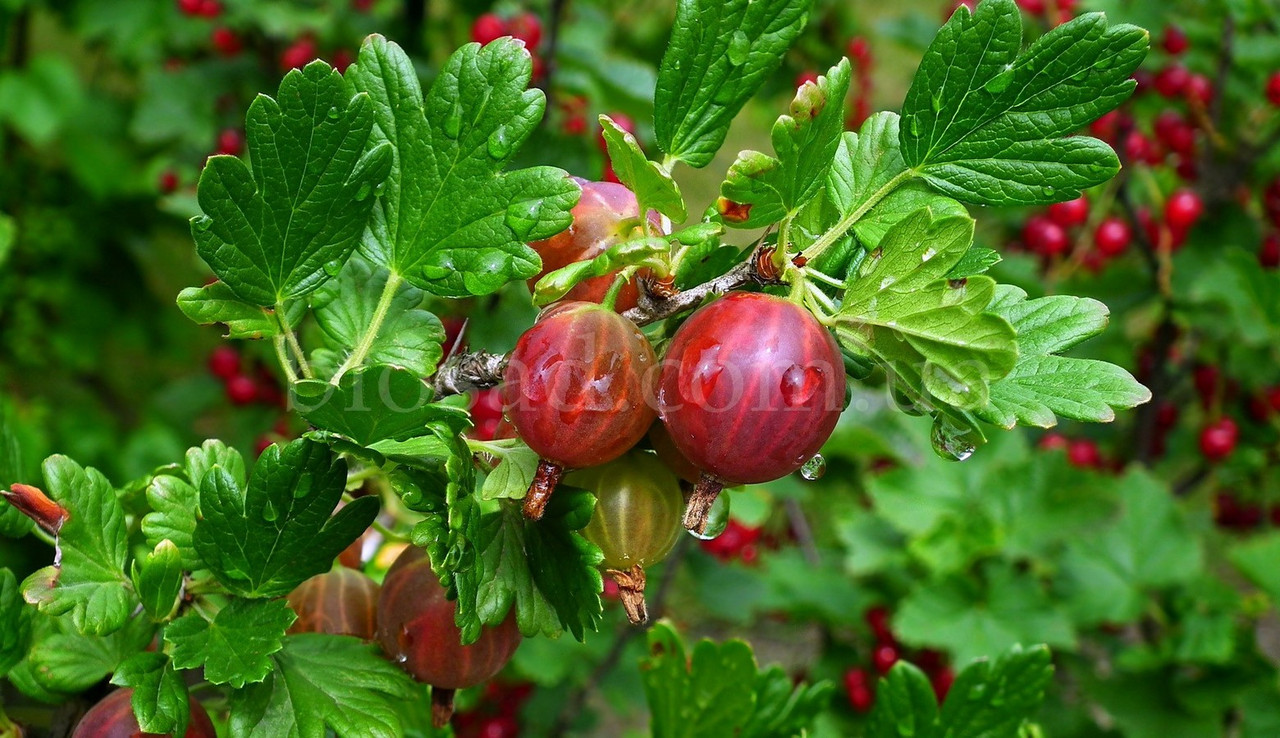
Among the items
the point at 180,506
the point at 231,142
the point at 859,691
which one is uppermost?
the point at 180,506

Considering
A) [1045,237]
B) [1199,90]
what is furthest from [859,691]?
[1199,90]

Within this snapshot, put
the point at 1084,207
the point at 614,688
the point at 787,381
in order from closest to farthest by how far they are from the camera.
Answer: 1. the point at 787,381
2. the point at 614,688
3. the point at 1084,207

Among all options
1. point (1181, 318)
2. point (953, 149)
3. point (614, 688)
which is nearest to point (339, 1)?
point (614, 688)

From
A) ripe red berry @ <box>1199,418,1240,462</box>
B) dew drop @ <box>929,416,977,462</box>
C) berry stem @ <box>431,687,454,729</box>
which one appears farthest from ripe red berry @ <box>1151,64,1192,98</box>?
berry stem @ <box>431,687,454,729</box>

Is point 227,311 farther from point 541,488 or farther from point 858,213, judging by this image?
point 858,213

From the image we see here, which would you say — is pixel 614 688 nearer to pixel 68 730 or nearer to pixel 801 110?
pixel 68 730

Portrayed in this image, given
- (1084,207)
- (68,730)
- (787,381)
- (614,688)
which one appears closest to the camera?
(787,381)
